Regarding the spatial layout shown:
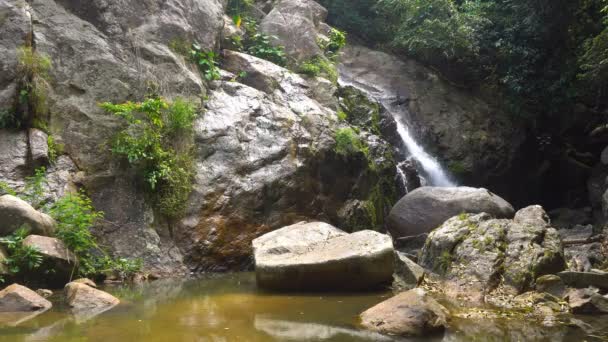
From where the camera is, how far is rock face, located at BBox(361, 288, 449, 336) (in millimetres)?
5281

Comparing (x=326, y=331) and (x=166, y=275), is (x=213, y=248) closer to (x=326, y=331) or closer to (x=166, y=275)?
(x=166, y=275)

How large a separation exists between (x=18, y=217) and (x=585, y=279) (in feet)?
24.3

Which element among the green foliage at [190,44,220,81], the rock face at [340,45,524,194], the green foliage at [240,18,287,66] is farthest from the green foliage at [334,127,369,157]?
the rock face at [340,45,524,194]

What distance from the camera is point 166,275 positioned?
8797mm

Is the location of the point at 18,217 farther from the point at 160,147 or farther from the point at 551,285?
the point at 551,285

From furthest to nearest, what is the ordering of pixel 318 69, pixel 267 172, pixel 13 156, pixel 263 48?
pixel 263 48 < pixel 318 69 < pixel 267 172 < pixel 13 156

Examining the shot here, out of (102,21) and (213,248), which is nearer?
(213,248)

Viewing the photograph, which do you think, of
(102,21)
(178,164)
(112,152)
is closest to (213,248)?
(178,164)

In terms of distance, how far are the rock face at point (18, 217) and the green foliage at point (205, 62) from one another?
541cm

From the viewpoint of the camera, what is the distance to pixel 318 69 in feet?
46.6

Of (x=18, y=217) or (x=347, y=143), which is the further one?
(x=347, y=143)

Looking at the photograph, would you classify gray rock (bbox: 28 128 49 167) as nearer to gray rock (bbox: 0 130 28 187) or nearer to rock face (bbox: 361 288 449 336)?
gray rock (bbox: 0 130 28 187)

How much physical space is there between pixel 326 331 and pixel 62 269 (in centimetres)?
419

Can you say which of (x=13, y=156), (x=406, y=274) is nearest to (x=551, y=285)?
(x=406, y=274)
